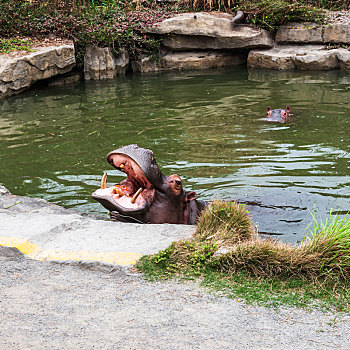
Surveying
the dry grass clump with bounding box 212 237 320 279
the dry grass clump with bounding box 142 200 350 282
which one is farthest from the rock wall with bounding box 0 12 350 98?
the dry grass clump with bounding box 212 237 320 279

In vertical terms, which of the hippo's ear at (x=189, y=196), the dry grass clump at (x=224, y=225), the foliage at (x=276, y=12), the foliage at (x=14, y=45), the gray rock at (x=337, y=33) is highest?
the foliage at (x=276, y=12)

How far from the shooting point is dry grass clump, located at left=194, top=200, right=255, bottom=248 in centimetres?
374

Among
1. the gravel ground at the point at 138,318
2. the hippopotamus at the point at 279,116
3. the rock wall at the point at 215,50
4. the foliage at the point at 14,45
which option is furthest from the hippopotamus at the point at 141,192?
the foliage at the point at 14,45

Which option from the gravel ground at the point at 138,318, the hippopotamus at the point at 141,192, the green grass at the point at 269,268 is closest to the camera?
the gravel ground at the point at 138,318

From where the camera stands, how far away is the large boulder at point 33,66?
13.4 metres

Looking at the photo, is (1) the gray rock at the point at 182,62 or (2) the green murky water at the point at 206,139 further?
(1) the gray rock at the point at 182,62

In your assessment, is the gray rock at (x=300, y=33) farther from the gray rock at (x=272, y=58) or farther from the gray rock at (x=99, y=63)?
the gray rock at (x=99, y=63)

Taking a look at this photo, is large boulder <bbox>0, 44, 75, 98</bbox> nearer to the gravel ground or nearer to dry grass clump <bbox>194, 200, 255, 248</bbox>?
dry grass clump <bbox>194, 200, 255, 248</bbox>

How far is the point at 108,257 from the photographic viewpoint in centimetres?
358

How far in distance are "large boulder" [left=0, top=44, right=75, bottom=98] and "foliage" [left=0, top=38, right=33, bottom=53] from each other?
0.24 metres

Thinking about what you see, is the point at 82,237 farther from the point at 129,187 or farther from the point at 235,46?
the point at 235,46

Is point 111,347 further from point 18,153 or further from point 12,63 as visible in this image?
point 12,63

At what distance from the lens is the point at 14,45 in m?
14.6

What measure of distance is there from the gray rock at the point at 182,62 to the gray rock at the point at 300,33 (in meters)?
1.99
